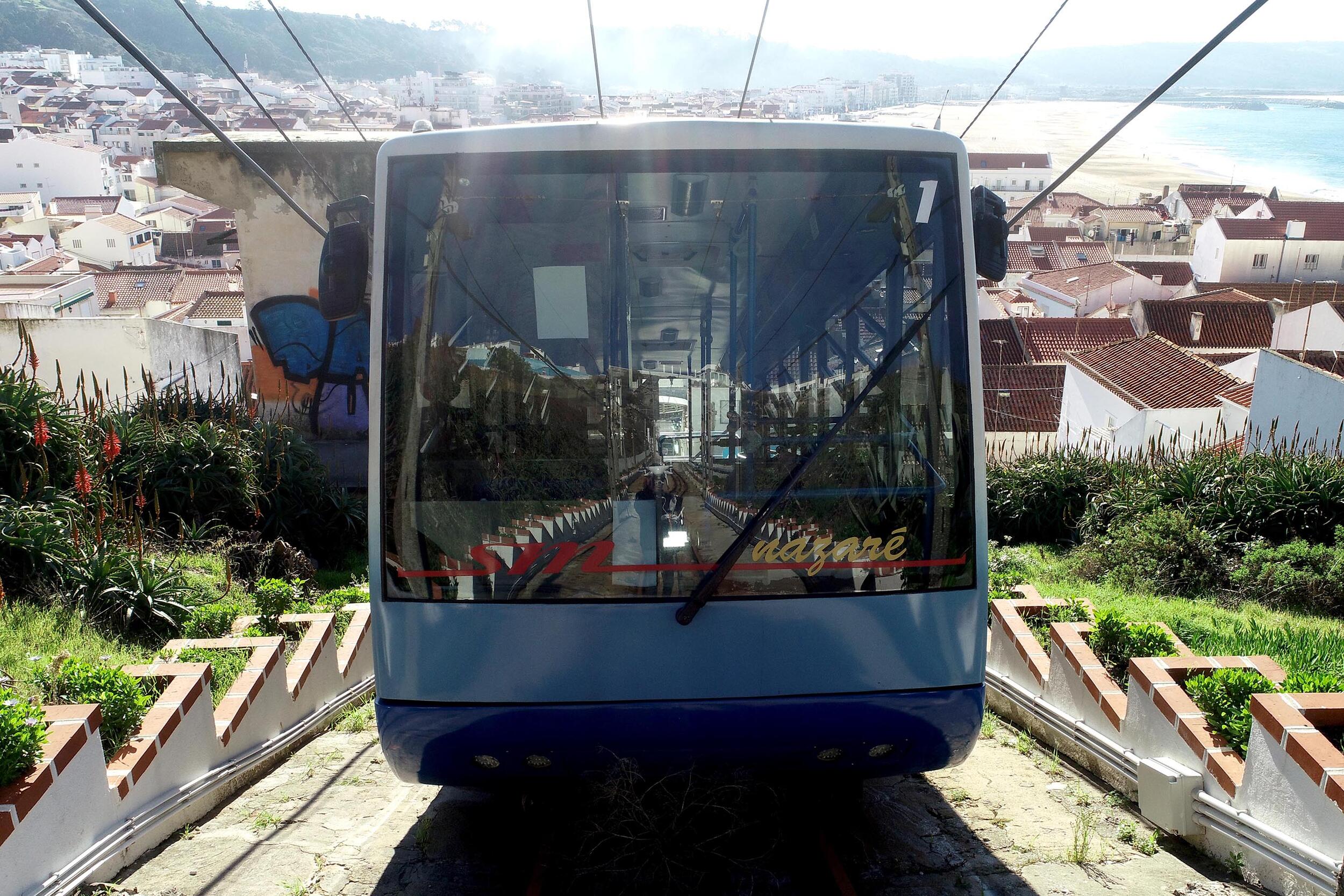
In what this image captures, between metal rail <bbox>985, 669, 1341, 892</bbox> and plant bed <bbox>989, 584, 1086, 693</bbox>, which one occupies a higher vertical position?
plant bed <bbox>989, 584, 1086, 693</bbox>

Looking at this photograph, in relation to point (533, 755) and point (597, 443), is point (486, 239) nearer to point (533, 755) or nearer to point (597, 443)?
point (597, 443)

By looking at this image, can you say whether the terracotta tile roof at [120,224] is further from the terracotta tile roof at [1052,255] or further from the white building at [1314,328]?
the white building at [1314,328]

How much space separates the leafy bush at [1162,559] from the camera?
1010cm

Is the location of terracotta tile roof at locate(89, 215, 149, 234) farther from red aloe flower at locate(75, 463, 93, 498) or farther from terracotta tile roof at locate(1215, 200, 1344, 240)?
red aloe flower at locate(75, 463, 93, 498)

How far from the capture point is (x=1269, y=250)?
67812mm

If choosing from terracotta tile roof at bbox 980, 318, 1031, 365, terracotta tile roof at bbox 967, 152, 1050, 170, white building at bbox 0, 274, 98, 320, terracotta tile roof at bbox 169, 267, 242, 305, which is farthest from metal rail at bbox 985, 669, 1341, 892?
terracotta tile roof at bbox 967, 152, 1050, 170

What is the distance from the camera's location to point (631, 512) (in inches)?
151

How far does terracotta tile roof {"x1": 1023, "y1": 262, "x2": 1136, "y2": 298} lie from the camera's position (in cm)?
5738

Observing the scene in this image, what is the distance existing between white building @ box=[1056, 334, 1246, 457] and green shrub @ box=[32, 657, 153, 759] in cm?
1926

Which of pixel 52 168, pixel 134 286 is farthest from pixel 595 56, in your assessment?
A: pixel 52 168

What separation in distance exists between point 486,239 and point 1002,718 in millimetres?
4506

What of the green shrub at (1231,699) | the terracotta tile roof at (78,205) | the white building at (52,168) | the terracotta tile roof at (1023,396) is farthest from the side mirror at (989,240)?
the white building at (52,168)

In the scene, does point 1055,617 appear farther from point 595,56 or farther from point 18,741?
point 18,741

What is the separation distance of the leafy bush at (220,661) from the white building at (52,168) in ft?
346
